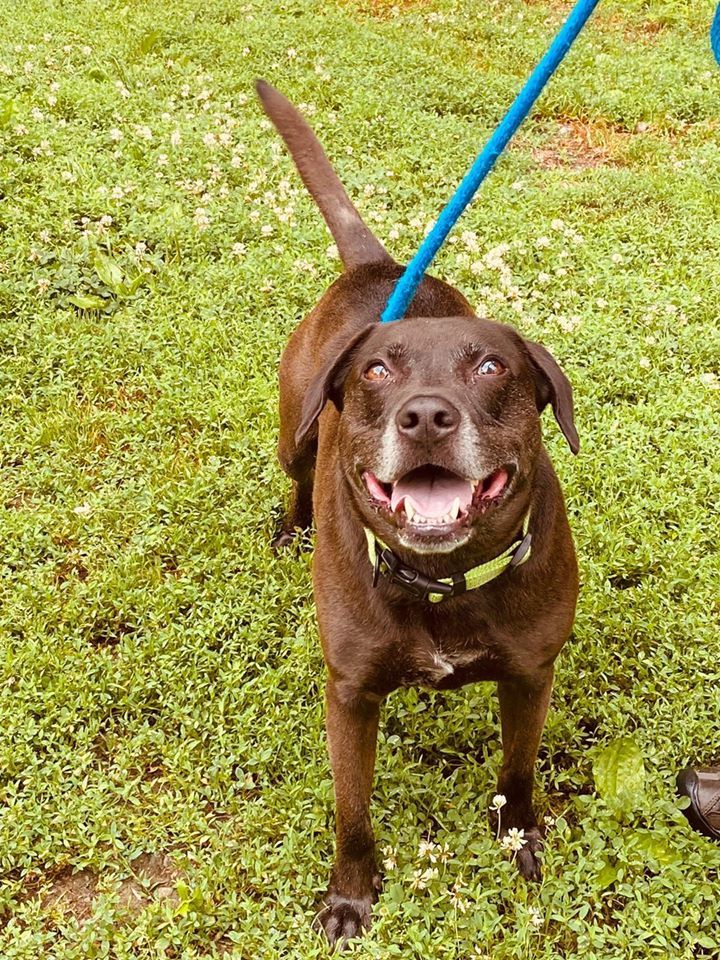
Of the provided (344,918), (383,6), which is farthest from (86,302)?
(383,6)

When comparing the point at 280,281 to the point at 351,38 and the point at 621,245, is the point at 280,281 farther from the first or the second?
the point at 351,38

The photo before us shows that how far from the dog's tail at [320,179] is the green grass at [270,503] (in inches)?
47.5

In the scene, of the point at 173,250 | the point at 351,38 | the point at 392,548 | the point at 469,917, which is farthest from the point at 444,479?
the point at 351,38

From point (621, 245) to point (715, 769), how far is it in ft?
13.0

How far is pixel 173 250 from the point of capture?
602 centimetres

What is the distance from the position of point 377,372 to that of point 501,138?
2.53 ft

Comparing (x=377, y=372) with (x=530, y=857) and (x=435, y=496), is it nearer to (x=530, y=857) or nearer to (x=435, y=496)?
(x=435, y=496)

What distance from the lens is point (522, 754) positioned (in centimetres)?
298

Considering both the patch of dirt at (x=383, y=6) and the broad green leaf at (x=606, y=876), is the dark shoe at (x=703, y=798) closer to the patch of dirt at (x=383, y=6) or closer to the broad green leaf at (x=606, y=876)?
the broad green leaf at (x=606, y=876)

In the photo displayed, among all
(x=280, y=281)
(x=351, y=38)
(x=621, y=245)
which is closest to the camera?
(x=280, y=281)

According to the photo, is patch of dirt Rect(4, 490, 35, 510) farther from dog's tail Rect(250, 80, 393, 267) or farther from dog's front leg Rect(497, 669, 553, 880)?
dog's front leg Rect(497, 669, 553, 880)

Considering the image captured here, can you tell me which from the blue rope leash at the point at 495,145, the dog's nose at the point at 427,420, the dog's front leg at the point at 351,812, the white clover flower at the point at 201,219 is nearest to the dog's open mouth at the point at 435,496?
the dog's nose at the point at 427,420

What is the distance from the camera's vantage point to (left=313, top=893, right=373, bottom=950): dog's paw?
2.92 m

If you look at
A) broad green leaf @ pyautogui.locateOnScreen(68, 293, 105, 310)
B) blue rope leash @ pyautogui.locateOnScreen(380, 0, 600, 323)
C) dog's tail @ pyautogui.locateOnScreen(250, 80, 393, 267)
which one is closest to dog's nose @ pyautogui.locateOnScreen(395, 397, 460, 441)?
blue rope leash @ pyautogui.locateOnScreen(380, 0, 600, 323)
